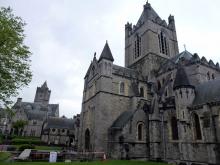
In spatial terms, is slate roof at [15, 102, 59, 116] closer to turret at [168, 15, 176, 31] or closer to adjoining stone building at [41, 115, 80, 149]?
adjoining stone building at [41, 115, 80, 149]

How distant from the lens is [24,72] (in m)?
17.5

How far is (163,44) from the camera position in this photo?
45656mm

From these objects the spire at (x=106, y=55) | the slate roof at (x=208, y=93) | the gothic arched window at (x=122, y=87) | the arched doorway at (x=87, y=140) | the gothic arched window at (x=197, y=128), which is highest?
the spire at (x=106, y=55)

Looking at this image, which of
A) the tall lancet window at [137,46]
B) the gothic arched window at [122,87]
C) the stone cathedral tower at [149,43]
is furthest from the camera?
the tall lancet window at [137,46]

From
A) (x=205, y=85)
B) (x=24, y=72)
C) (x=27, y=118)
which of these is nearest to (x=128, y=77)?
(x=205, y=85)

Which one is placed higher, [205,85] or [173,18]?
[173,18]

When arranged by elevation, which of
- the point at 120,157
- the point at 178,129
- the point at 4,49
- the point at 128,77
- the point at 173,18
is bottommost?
the point at 120,157

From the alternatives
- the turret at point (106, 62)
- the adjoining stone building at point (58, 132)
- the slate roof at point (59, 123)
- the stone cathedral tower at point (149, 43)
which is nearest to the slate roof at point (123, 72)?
the turret at point (106, 62)

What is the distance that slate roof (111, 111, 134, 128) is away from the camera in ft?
86.4

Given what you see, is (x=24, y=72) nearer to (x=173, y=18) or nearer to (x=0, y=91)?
(x=0, y=91)

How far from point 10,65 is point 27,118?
6105cm

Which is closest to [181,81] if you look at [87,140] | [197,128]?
[197,128]

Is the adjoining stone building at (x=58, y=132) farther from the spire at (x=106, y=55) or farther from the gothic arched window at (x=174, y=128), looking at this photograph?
the gothic arched window at (x=174, y=128)

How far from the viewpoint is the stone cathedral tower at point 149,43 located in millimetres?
41531
